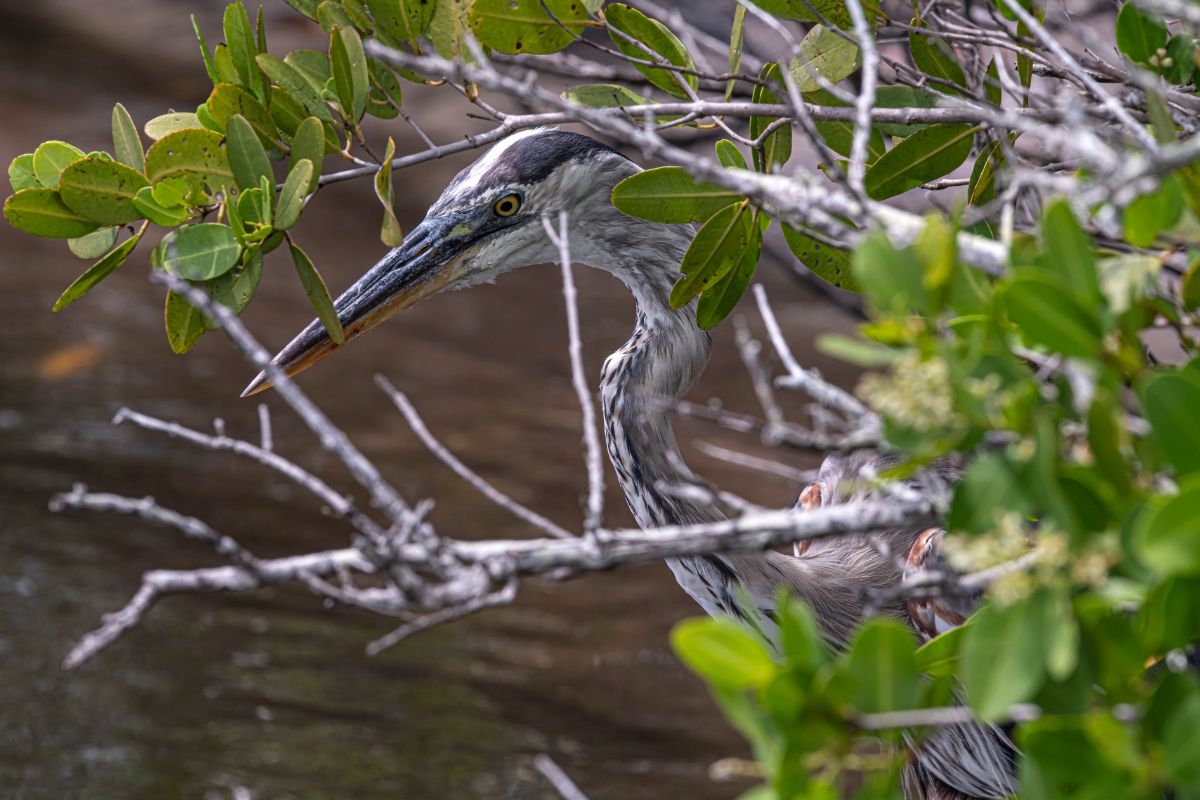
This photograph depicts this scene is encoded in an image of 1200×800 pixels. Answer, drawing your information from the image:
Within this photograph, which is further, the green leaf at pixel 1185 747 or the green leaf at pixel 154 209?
the green leaf at pixel 154 209

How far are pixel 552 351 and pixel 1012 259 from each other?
14.5 feet

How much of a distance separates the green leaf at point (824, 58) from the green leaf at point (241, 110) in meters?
0.60

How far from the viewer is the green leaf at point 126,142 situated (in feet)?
3.94

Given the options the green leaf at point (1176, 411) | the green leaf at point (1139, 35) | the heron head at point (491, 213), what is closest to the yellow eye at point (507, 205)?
the heron head at point (491, 213)

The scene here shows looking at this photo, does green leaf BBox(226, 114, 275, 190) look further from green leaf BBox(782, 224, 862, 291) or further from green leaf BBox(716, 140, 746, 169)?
green leaf BBox(782, 224, 862, 291)

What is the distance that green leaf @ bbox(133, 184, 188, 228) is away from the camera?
3.75ft

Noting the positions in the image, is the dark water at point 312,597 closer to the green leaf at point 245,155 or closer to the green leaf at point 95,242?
the green leaf at point 95,242

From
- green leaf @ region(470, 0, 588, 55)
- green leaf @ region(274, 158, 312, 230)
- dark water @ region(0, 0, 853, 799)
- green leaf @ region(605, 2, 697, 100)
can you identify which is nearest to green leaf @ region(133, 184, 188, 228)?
green leaf @ region(274, 158, 312, 230)

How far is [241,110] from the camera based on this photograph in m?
1.24

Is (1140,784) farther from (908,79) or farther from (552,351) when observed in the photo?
(552,351)

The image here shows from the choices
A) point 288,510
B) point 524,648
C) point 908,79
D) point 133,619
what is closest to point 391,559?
point 133,619

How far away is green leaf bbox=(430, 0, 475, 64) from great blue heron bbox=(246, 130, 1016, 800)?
36 centimetres

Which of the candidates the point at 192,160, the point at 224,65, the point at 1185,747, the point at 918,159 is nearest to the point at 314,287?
the point at 192,160

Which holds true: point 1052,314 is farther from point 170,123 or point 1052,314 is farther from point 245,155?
point 170,123
